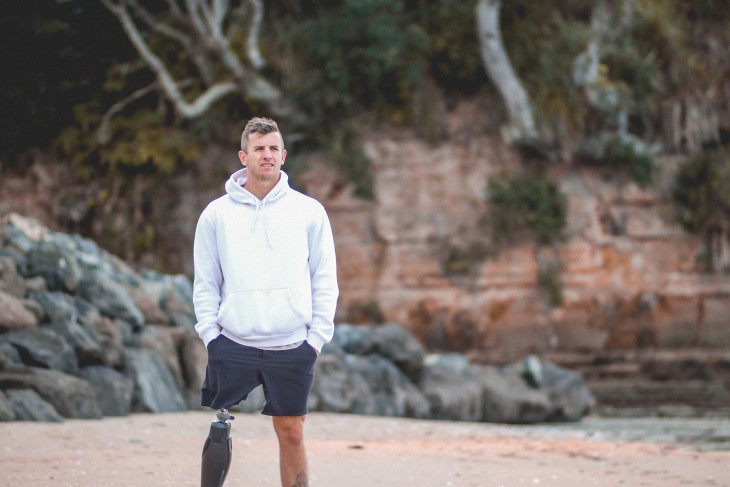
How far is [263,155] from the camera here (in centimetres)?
462

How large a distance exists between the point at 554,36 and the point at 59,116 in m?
11.2

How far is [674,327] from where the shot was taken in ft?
77.6

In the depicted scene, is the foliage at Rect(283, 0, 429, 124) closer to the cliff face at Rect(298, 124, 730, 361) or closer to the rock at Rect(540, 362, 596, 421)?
the cliff face at Rect(298, 124, 730, 361)

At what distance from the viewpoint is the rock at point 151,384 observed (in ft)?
36.3

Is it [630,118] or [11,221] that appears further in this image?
Answer: [630,118]

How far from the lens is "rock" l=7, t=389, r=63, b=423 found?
9016 millimetres

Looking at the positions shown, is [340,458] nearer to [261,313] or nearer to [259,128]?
[261,313]

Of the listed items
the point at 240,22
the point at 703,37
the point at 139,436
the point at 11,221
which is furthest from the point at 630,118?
the point at 139,436

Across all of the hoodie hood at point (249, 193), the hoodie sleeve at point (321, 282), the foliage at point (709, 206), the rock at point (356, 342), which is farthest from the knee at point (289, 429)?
the foliage at point (709, 206)

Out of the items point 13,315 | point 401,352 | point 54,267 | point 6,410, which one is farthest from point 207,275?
point 401,352

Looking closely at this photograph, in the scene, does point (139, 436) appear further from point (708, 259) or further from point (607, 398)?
point (708, 259)

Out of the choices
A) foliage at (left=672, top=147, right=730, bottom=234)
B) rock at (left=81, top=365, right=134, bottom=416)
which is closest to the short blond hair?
rock at (left=81, top=365, right=134, bottom=416)

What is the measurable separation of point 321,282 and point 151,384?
281 inches

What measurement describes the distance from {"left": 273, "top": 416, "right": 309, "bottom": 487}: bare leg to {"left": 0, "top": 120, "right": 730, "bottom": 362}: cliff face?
1886 centimetres
